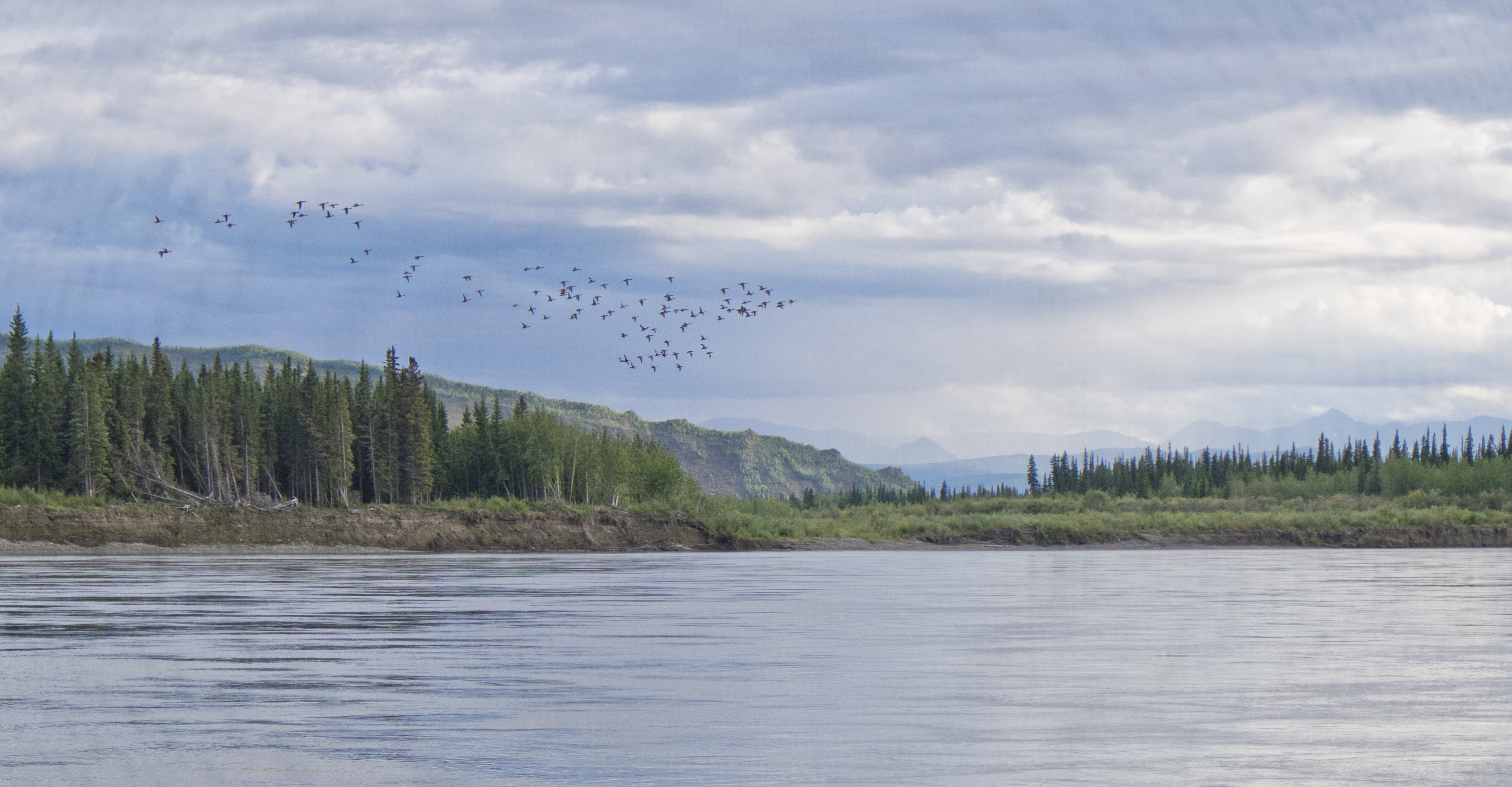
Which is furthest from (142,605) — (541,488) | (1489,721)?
(541,488)

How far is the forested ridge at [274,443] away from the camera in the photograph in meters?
135

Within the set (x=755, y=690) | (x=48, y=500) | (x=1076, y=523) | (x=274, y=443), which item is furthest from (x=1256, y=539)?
(x=755, y=690)

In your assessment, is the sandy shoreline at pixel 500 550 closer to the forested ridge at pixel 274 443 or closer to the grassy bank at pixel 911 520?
the grassy bank at pixel 911 520

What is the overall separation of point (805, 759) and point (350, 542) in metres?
108

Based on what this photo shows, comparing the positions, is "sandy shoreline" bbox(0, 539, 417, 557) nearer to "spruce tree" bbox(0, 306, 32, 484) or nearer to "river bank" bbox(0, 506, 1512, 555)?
"river bank" bbox(0, 506, 1512, 555)

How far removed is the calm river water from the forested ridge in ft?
323

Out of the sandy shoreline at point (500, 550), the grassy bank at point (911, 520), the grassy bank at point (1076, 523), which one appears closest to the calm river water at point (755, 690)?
the sandy shoreline at point (500, 550)

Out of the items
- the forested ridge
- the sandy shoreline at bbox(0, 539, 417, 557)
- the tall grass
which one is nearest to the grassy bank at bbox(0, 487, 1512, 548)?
the tall grass

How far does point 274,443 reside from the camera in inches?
6363

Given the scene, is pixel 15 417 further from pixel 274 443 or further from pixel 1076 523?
pixel 1076 523

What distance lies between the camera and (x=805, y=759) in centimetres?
1388

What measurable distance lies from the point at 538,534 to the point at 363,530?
15.7 metres

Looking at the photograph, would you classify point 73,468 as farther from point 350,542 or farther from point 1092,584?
point 1092,584

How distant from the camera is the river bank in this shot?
349 feet
